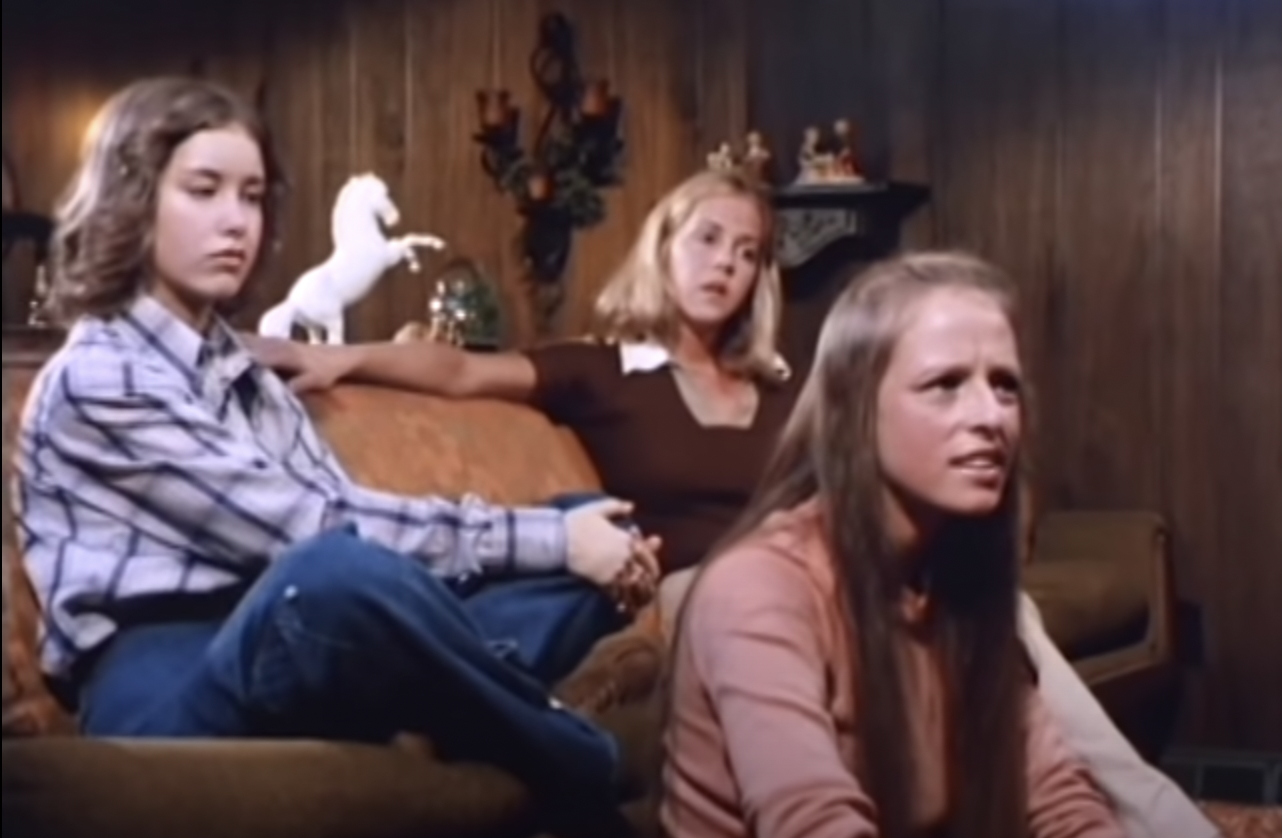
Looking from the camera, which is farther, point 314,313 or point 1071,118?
point 1071,118

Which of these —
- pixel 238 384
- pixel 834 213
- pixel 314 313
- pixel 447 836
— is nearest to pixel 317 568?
pixel 447 836

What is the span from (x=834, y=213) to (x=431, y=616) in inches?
80.1

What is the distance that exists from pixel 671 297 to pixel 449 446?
423mm

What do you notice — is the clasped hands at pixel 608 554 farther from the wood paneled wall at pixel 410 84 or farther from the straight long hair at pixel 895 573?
the wood paneled wall at pixel 410 84

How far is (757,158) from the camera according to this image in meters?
3.40

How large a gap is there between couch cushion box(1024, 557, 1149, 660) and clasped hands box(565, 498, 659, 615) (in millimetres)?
850

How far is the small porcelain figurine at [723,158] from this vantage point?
3041mm

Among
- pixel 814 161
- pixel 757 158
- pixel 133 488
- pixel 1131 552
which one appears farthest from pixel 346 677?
pixel 814 161

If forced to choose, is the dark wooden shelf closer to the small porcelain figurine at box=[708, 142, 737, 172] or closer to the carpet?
the small porcelain figurine at box=[708, 142, 737, 172]

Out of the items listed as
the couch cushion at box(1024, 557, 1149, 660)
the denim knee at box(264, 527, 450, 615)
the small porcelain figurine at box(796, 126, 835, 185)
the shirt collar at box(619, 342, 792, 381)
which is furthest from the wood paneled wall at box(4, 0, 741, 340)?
the denim knee at box(264, 527, 450, 615)

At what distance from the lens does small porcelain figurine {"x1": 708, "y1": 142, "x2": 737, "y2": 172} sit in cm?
304

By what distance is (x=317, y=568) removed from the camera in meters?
1.49

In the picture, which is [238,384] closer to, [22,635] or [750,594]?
[22,635]

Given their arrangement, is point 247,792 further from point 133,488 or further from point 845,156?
point 845,156
